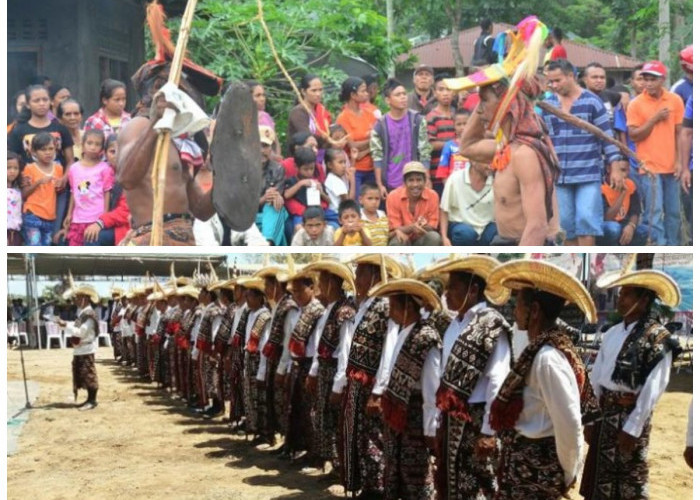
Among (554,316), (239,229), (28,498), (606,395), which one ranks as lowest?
(28,498)

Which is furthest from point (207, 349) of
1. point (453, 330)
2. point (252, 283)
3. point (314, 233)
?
point (453, 330)

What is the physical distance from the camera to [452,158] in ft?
20.1

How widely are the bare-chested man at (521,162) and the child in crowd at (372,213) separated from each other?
1.82 feet

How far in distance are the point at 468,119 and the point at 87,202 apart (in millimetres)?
2175

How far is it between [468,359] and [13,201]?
3089mm

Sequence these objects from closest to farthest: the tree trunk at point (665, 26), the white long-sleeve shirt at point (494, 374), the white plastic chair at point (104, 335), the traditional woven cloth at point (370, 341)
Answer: the white long-sleeve shirt at point (494, 374) < the traditional woven cloth at point (370, 341) < the tree trunk at point (665, 26) < the white plastic chair at point (104, 335)

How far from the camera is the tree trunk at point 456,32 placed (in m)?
6.09

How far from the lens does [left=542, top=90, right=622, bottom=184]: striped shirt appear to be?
607 cm

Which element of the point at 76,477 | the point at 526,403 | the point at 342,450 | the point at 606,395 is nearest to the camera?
the point at 526,403

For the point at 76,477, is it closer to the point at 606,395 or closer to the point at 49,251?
the point at 49,251

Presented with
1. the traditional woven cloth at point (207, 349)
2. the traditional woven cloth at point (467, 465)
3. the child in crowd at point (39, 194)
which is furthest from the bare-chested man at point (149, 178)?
the traditional woven cloth at point (467, 465)

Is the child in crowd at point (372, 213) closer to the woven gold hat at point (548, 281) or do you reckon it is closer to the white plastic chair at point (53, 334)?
the woven gold hat at point (548, 281)

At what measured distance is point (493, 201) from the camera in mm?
6141

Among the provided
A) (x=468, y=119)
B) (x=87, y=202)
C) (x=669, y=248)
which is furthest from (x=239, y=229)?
(x=669, y=248)
